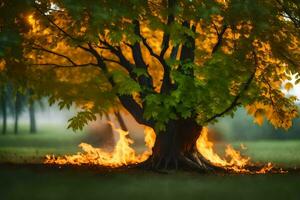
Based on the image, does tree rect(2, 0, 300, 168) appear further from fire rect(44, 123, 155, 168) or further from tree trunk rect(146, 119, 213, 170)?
fire rect(44, 123, 155, 168)

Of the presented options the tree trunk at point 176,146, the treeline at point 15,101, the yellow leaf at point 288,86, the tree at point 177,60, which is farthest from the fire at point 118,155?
the yellow leaf at point 288,86

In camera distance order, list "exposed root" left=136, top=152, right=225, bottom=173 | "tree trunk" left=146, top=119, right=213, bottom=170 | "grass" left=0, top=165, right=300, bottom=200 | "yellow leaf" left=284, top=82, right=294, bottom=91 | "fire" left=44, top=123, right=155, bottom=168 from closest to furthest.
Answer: "grass" left=0, top=165, right=300, bottom=200, "exposed root" left=136, top=152, right=225, bottom=173, "tree trunk" left=146, top=119, right=213, bottom=170, "yellow leaf" left=284, top=82, right=294, bottom=91, "fire" left=44, top=123, right=155, bottom=168

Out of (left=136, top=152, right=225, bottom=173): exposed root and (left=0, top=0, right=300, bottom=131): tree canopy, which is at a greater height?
(left=0, top=0, right=300, bottom=131): tree canopy

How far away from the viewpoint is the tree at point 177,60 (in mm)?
17297

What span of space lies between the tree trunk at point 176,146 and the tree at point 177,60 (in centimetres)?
4

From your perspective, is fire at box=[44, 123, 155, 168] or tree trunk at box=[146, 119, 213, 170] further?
fire at box=[44, 123, 155, 168]

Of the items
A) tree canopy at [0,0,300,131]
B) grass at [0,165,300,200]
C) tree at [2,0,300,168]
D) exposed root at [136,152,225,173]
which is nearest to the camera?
grass at [0,165,300,200]

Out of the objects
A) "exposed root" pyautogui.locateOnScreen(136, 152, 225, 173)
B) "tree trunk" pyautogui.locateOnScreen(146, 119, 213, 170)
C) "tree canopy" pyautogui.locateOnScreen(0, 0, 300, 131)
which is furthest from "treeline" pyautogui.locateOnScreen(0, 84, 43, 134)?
"tree trunk" pyautogui.locateOnScreen(146, 119, 213, 170)

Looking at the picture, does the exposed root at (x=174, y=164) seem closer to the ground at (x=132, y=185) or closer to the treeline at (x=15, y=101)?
the ground at (x=132, y=185)

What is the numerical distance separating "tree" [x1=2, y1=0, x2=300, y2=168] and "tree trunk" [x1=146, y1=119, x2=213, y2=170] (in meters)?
0.04

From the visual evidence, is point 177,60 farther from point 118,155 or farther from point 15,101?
point 15,101

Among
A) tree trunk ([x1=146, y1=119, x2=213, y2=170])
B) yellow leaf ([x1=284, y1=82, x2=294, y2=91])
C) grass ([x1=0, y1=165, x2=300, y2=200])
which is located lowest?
grass ([x1=0, y1=165, x2=300, y2=200])

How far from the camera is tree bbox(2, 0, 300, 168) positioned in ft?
56.7

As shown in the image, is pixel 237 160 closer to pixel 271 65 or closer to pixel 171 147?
pixel 171 147
